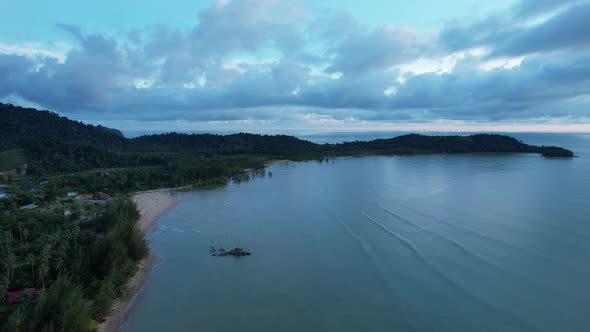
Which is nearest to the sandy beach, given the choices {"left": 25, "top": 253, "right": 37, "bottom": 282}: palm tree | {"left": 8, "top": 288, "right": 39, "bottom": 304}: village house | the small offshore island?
the small offshore island

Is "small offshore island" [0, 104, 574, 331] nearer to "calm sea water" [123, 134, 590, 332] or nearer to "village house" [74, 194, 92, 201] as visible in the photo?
"village house" [74, 194, 92, 201]

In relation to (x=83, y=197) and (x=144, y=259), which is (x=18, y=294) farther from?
(x=83, y=197)

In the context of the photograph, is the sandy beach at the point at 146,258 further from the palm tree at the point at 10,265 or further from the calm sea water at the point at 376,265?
the palm tree at the point at 10,265

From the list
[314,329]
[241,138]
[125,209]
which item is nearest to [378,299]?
[314,329]

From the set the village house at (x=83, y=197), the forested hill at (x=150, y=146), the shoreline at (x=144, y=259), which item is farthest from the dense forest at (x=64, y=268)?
the forested hill at (x=150, y=146)

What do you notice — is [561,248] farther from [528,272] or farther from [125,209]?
[125,209]

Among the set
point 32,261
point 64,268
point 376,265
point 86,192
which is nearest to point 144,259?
point 64,268
